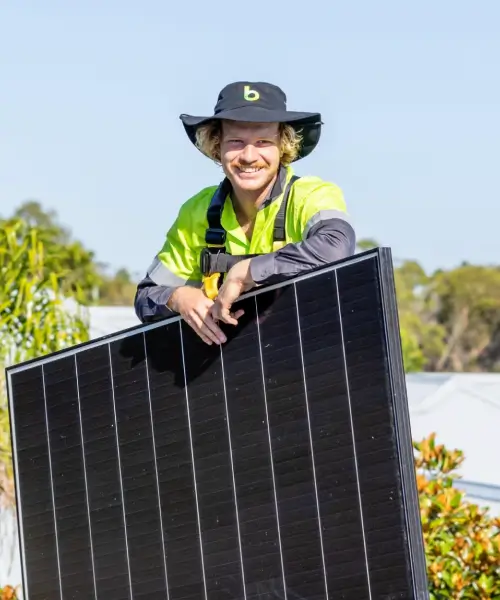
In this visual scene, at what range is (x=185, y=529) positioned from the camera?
4.80 m

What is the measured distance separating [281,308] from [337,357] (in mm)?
275

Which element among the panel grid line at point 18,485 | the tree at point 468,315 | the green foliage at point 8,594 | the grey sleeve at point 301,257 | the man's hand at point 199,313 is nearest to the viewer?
the grey sleeve at point 301,257

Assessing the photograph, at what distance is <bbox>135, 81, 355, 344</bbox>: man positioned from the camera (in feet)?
14.5

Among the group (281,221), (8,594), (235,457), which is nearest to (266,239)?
(281,221)

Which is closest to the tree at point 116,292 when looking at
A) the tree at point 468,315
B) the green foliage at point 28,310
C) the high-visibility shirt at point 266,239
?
the tree at point 468,315

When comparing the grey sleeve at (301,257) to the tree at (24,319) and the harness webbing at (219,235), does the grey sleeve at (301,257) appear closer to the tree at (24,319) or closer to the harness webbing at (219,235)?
the harness webbing at (219,235)

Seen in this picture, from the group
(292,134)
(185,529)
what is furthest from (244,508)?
(292,134)

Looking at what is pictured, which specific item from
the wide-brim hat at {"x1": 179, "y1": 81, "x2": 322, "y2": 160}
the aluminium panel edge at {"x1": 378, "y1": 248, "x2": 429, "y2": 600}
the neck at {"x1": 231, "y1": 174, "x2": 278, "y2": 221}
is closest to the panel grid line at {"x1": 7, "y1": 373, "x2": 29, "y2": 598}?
the neck at {"x1": 231, "y1": 174, "x2": 278, "y2": 221}

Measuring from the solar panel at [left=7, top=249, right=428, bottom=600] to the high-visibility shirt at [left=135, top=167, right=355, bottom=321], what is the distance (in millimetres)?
83

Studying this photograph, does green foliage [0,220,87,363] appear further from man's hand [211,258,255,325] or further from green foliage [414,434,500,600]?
man's hand [211,258,255,325]

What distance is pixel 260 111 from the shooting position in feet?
15.0

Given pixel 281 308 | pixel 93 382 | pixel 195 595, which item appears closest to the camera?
pixel 281 308

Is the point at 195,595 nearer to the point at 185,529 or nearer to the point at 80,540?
the point at 185,529

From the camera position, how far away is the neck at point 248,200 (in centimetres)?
469
